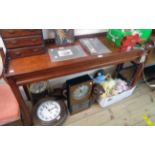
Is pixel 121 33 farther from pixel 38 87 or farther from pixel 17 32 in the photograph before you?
pixel 38 87

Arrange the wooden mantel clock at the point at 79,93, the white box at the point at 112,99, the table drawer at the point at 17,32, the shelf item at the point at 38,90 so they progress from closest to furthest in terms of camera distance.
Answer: the table drawer at the point at 17,32
the wooden mantel clock at the point at 79,93
the shelf item at the point at 38,90
the white box at the point at 112,99

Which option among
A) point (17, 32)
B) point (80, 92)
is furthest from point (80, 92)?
point (17, 32)

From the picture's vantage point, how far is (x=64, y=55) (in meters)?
1.02

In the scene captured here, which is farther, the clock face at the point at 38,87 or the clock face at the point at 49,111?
the clock face at the point at 38,87

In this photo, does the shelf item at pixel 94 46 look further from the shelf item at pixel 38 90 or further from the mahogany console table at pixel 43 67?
the shelf item at pixel 38 90

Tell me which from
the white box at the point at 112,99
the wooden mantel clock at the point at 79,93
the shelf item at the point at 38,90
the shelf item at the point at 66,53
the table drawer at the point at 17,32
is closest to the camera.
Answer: the table drawer at the point at 17,32

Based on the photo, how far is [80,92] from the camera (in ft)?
4.36

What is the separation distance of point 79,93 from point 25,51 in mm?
660

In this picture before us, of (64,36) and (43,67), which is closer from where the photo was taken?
Answer: (43,67)

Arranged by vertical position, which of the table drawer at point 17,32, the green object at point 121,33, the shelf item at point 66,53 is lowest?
the shelf item at point 66,53

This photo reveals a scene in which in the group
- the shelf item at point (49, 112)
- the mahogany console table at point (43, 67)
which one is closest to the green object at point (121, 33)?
the mahogany console table at point (43, 67)

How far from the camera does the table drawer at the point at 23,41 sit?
34.0 inches
